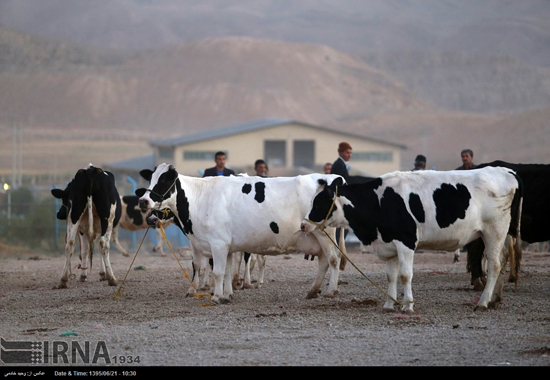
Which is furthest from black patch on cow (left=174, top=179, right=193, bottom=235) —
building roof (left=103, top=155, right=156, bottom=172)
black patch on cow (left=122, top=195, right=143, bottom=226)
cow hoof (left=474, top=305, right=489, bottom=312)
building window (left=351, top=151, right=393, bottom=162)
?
building window (left=351, top=151, right=393, bottom=162)

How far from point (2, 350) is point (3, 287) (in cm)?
705

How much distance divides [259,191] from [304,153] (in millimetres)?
72711

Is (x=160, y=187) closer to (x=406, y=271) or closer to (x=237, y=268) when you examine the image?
(x=237, y=268)

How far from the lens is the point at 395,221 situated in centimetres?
1134

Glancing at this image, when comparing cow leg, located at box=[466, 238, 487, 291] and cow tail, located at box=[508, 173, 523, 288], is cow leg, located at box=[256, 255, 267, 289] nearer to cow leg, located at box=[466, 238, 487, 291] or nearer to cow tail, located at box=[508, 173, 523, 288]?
cow leg, located at box=[466, 238, 487, 291]

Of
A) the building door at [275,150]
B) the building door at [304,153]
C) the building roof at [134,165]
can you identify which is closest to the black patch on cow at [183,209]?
the building roof at [134,165]

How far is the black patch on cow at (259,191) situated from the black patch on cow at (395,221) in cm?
218

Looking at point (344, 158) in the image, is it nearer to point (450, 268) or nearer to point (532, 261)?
point (450, 268)

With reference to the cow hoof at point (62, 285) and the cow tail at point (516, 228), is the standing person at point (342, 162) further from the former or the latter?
the cow hoof at point (62, 285)

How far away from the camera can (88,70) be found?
16700 cm

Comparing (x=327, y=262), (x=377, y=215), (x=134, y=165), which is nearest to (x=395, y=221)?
(x=377, y=215)

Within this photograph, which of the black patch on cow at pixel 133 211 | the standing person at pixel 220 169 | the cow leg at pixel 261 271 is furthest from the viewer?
the black patch on cow at pixel 133 211

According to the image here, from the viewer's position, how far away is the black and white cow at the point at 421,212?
11.4 metres
